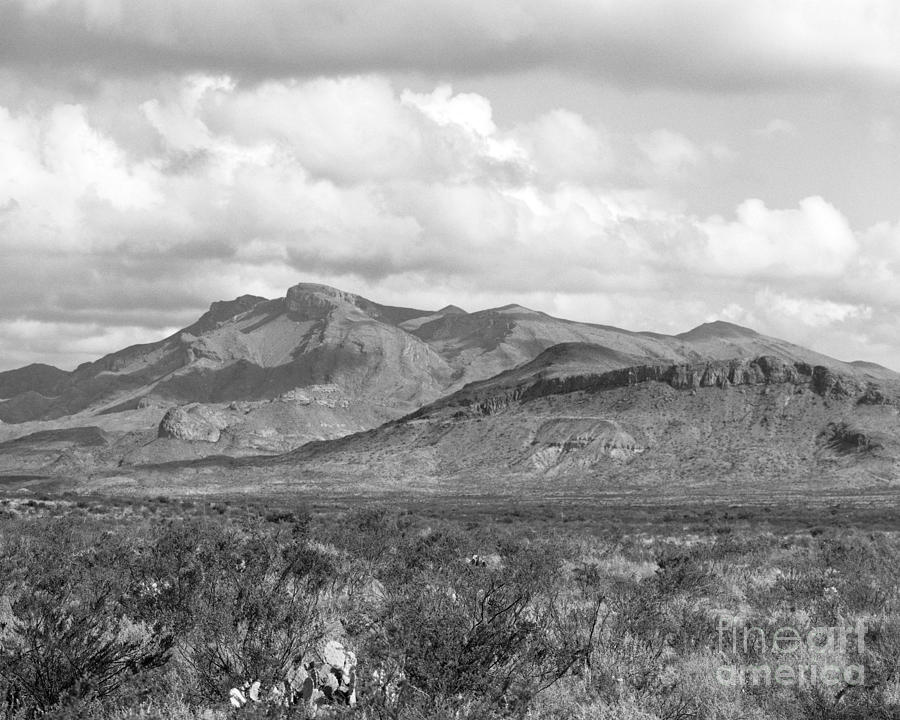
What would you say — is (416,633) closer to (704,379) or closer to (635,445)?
(635,445)

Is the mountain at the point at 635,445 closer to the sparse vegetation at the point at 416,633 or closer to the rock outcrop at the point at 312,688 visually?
the sparse vegetation at the point at 416,633

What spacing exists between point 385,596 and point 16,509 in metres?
36.5

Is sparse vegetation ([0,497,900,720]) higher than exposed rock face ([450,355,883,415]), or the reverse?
exposed rock face ([450,355,883,415])

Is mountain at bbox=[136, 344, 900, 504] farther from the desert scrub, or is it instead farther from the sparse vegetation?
the desert scrub

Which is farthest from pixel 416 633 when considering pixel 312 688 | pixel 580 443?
pixel 580 443

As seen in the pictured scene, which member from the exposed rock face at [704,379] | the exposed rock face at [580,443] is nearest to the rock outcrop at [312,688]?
the exposed rock face at [580,443]

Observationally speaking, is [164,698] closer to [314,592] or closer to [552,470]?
[314,592]

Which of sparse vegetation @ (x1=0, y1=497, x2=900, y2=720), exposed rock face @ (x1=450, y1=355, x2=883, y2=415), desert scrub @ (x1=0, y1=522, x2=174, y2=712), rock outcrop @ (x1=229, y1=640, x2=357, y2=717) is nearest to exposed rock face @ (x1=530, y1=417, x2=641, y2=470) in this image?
exposed rock face @ (x1=450, y1=355, x2=883, y2=415)

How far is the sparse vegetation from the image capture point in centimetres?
1023

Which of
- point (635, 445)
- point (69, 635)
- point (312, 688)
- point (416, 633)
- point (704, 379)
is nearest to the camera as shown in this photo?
point (312, 688)

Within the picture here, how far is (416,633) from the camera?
35.4 ft

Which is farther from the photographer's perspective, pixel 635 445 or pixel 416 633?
pixel 635 445

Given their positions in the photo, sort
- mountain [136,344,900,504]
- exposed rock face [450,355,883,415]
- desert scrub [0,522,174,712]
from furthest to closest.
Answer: exposed rock face [450,355,883,415] → mountain [136,344,900,504] → desert scrub [0,522,174,712]

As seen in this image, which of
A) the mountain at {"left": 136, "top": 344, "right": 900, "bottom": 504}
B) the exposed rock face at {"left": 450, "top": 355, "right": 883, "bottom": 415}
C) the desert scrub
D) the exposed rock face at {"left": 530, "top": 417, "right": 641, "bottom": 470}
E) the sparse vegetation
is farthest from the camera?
the exposed rock face at {"left": 450, "top": 355, "right": 883, "bottom": 415}
